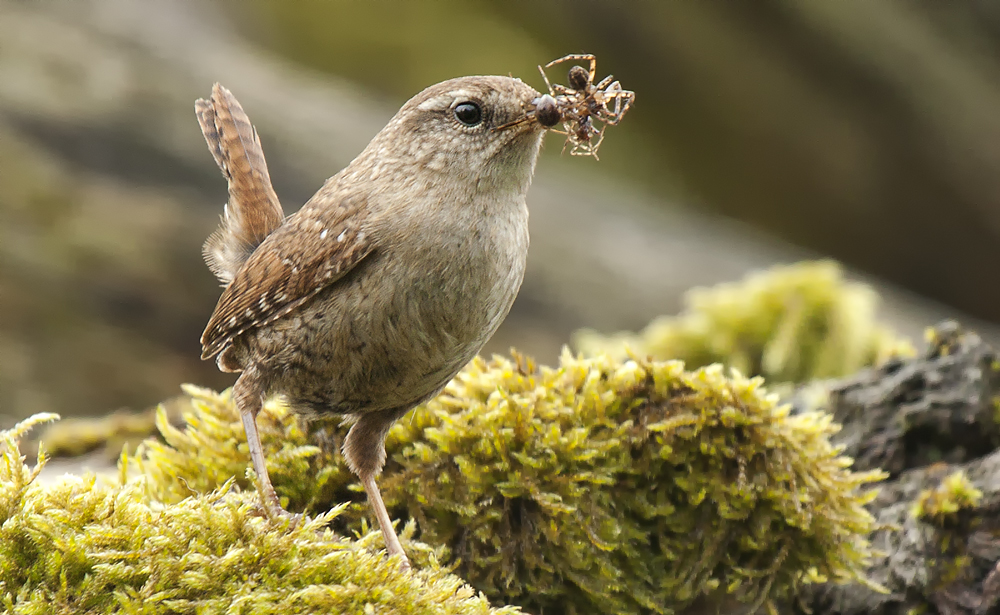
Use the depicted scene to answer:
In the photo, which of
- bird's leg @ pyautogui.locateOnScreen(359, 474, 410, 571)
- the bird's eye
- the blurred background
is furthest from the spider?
the blurred background

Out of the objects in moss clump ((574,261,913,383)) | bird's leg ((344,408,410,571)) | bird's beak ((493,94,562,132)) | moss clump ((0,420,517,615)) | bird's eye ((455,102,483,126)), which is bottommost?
moss clump ((0,420,517,615))

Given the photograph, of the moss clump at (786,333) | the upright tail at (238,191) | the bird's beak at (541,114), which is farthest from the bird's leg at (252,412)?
the moss clump at (786,333)

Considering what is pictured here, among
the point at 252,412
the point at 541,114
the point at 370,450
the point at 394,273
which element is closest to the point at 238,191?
the point at 252,412

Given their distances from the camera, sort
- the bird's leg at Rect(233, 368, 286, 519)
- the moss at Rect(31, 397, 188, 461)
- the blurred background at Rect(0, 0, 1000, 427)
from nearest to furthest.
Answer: the bird's leg at Rect(233, 368, 286, 519) → the moss at Rect(31, 397, 188, 461) → the blurred background at Rect(0, 0, 1000, 427)

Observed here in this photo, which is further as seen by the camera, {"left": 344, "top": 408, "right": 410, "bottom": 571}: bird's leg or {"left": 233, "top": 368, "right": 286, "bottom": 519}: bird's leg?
{"left": 344, "top": 408, "right": 410, "bottom": 571}: bird's leg

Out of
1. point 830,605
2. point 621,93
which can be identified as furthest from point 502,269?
point 830,605

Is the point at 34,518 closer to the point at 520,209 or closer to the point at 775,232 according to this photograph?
the point at 520,209

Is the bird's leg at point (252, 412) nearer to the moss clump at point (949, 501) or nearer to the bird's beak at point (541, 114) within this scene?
the bird's beak at point (541, 114)

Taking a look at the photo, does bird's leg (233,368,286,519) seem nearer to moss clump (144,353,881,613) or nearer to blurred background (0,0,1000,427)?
moss clump (144,353,881,613)
